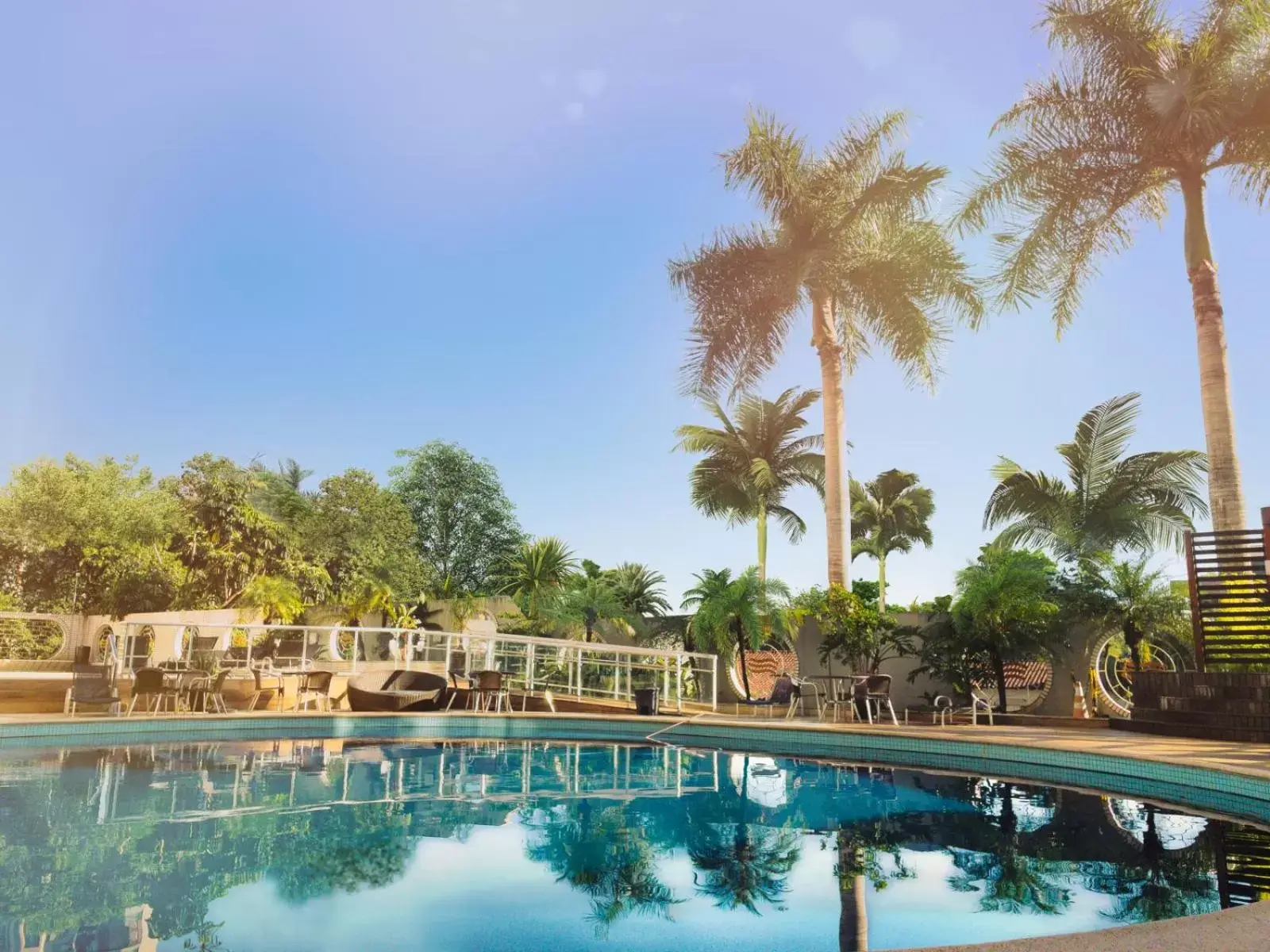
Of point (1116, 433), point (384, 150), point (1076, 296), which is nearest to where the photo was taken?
point (1076, 296)

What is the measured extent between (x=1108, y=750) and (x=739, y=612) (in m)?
7.03

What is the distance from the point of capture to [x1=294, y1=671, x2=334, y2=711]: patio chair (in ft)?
40.4

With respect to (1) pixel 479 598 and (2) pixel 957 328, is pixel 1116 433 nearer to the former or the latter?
(2) pixel 957 328

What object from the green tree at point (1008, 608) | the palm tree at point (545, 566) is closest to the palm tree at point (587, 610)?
the palm tree at point (545, 566)

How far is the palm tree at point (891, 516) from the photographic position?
3138 cm

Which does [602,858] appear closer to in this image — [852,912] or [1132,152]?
[852,912]

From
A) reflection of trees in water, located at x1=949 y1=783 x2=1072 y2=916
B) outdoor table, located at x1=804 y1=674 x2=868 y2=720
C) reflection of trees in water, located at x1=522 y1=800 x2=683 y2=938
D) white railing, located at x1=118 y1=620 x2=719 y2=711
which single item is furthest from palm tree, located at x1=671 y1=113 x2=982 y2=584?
reflection of trees in water, located at x1=949 y1=783 x2=1072 y2=916

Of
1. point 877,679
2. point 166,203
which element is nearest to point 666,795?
point 877,679

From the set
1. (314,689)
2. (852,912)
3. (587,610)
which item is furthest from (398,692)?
(852,912)

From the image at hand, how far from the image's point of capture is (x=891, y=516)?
1238 inches

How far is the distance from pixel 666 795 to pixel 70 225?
165ft

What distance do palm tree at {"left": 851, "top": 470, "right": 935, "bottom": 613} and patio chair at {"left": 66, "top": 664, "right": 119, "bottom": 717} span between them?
2467 centimetres

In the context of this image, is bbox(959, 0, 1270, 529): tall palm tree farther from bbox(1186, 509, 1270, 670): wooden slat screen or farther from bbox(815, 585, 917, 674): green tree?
bbox(815, 585, 917, 674): green tree

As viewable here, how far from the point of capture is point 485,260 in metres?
36.4
